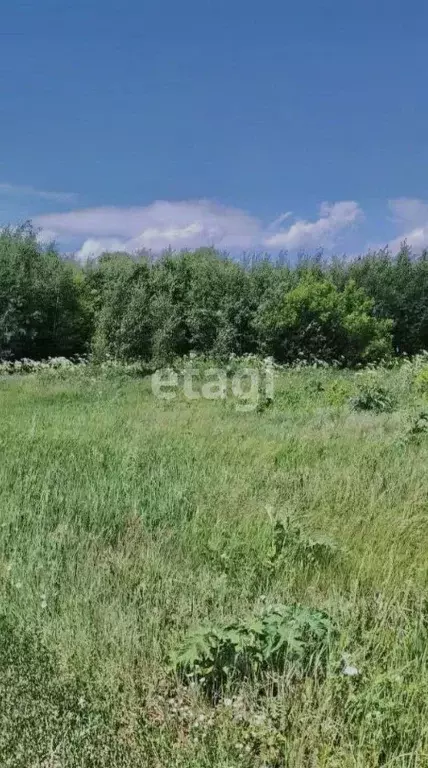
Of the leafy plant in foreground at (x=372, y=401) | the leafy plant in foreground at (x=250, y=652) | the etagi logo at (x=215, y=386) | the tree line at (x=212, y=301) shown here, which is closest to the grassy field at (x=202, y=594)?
the leafy plant in foreground at (x=250, y=652)

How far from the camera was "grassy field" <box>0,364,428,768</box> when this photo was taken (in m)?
1.94

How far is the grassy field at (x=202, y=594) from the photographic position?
1.94m

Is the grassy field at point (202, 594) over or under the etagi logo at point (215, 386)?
under

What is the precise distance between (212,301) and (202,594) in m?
18.6

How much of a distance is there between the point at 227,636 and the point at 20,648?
2.61ft

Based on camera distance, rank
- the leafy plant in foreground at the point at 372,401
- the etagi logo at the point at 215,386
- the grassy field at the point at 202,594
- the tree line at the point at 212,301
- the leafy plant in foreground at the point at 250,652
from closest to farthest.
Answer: the grassy field at the point at 202,594 < the leafy plant in foreground at the point at 250,652 < the leafy plant in foreground at the point at 372,401 < the etagi logo at the point at 215,386 < the tree line at the point at 212,301

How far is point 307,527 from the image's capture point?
3.99 metres

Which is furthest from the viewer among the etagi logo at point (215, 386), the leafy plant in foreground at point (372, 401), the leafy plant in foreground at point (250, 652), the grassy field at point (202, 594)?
the etagi logo at point (215, 386)

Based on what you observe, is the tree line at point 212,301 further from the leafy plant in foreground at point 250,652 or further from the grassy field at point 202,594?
the leafy plant in foreground at point 250,652

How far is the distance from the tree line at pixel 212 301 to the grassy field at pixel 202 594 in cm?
1236

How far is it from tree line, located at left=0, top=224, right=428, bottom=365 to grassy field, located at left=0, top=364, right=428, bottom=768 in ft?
40.6

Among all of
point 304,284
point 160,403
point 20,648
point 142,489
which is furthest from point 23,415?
point 304,284

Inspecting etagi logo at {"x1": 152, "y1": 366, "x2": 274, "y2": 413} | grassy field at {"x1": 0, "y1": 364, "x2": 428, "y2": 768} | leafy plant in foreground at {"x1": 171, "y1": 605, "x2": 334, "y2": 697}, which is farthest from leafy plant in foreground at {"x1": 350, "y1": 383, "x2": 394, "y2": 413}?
leafy plant in foreground at {"x1": 171, "y1": 605, "x2": 334, "y2": 697}

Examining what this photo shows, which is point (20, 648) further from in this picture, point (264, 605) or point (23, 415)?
point (23, 415)
